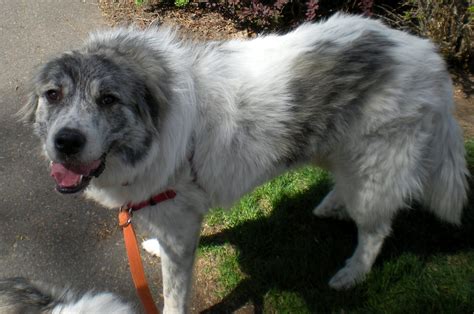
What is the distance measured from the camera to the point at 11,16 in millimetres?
6098

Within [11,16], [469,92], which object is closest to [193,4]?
[11,16]

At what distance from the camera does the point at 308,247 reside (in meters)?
3.42

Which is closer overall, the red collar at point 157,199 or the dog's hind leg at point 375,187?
the red collar at point 157,199

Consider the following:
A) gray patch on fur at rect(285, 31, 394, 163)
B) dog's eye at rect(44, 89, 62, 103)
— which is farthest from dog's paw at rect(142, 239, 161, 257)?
dog's eye at rect(44, 89, 62, 103)

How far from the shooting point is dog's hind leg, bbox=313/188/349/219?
3512 mm

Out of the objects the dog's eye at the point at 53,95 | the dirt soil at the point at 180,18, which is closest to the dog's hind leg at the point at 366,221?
the dog's eye at the point at 53,95

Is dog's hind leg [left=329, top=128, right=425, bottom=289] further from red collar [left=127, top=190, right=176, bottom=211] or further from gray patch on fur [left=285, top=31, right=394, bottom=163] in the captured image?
red collar [left=127, top=190, right=176, bottom=211]

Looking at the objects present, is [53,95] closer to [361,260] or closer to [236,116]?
[236,116]

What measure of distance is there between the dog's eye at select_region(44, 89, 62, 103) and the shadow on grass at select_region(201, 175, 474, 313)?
1748 millimetres

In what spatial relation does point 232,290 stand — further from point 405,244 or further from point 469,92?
point 469,92

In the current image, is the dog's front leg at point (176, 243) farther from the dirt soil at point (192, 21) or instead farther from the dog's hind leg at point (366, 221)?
the dirt soil at point (192, 21)

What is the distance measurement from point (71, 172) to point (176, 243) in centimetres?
75

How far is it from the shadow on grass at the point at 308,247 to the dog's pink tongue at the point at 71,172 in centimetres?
146

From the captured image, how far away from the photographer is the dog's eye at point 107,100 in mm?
2184
